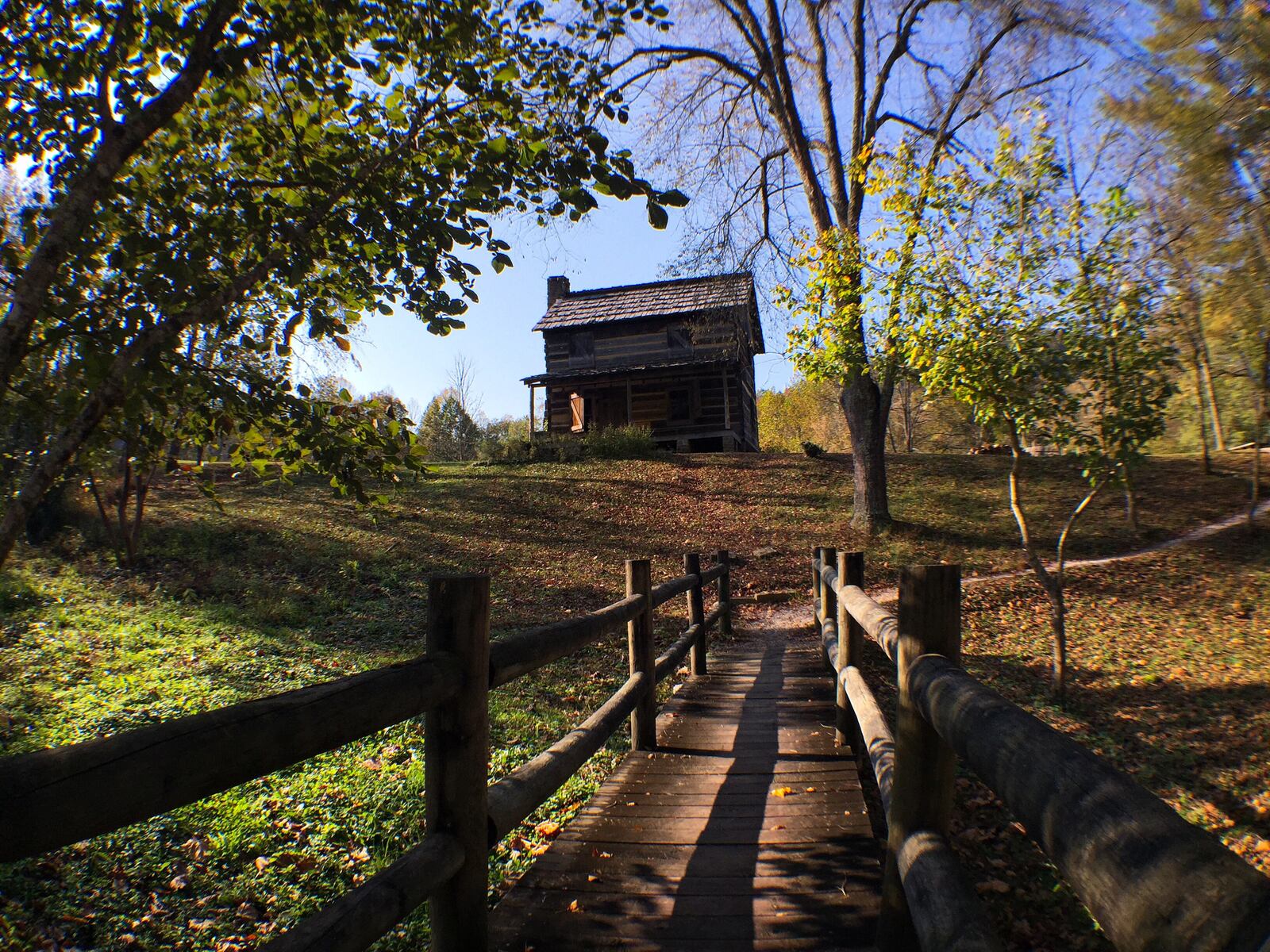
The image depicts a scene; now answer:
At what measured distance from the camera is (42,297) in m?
2.65

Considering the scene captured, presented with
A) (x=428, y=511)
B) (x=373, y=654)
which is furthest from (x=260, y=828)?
(x=428, y=511)

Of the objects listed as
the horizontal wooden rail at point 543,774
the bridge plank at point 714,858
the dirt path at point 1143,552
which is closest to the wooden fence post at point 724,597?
the dirt path at point 1143,552

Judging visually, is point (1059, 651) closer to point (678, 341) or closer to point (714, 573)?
point (714, 573)

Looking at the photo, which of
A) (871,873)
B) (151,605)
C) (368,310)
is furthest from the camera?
(151,605)

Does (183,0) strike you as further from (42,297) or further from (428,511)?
(428,511)

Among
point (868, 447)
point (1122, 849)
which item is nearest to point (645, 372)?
point (868, 447)

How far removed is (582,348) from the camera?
99.6 ft

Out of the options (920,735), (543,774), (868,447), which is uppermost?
(868,447)

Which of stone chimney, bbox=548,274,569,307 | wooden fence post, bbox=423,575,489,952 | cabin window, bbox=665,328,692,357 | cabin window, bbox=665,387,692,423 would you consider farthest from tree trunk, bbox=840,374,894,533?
stone chimney, bbox=548,274,569,307

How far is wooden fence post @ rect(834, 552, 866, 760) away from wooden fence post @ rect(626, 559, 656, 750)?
4.11 ft

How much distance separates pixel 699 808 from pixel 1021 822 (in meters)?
2.92

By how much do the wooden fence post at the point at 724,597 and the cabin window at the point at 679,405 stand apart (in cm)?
1855

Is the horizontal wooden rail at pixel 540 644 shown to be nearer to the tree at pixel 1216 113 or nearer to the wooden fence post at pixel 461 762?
the wooden fence post at pixel 461 762

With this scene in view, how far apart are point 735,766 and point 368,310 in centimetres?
350
